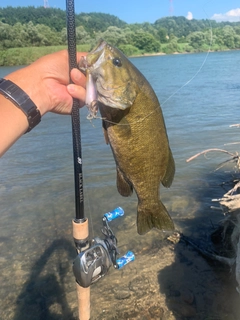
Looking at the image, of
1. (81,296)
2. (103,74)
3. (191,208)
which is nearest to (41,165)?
(191,208)

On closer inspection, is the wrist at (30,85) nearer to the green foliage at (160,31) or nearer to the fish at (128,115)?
the fish at (128,115)

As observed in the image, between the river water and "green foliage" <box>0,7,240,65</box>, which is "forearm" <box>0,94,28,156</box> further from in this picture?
the river water

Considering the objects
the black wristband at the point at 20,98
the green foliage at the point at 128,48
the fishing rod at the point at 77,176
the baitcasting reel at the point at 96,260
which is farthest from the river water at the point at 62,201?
the green foliage at the point at 128,48

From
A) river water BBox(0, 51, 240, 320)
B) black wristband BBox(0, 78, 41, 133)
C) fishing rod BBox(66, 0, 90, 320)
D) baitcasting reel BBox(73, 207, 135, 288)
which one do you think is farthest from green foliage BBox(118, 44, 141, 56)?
black wristband BBox(0, 78, 41, 133)

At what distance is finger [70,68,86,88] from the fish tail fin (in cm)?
103

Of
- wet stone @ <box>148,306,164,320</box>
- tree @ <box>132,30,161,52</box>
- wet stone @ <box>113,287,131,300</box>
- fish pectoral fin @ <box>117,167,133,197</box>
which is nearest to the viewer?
fish pectoral fin @ <box>117,167,133,197</box>

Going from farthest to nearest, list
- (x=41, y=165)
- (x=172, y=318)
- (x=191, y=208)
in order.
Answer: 1. (x=41, y=165)
2. (x=191, y=208)
3. (x=172, y=318)

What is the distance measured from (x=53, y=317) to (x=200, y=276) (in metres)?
1.86

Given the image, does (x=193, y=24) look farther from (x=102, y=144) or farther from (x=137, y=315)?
(x=102, y=144)

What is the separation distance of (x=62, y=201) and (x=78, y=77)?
5105 mm

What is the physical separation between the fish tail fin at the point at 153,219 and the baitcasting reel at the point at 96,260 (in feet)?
0.59

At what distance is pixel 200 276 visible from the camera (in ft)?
14.1

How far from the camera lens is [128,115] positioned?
6.57ft

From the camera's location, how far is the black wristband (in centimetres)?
190
